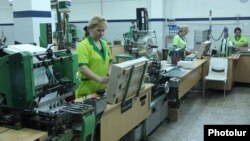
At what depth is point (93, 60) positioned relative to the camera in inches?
118

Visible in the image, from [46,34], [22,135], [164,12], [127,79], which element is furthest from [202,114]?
[164,12]

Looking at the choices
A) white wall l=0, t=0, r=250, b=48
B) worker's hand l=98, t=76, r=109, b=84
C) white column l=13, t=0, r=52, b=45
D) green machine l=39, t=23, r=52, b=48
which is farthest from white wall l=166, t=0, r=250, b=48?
worker's hand l=98, t=76, r=109, b=84

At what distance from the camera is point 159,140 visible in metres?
3.96

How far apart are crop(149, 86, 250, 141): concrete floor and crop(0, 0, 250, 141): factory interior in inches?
0.6

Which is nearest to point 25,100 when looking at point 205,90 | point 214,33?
point 205,90

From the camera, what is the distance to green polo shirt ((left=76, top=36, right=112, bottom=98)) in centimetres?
293

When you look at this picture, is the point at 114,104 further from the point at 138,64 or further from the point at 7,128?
the point at 7,128

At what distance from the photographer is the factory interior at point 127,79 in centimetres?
203

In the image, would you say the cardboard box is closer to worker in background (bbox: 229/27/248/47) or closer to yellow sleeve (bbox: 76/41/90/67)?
worker in background (bbox: 229/27/248/47)

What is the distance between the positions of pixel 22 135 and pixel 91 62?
4.05 ft

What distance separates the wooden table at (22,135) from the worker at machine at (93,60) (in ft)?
3.08

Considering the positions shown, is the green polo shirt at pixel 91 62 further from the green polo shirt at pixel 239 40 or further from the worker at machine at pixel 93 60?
the green polo shirt at pixel 239 40

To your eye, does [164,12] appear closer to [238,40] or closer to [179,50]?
[238,40]

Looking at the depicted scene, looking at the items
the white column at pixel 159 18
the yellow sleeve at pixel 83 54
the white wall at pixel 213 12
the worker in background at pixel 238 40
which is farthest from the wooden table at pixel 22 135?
the white column at pixel 159 18
